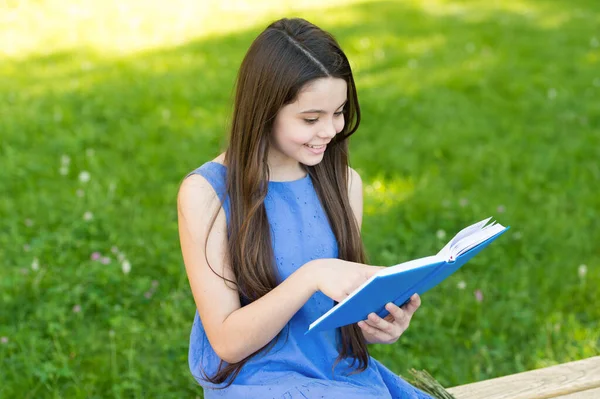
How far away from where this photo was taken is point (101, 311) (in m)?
3.34

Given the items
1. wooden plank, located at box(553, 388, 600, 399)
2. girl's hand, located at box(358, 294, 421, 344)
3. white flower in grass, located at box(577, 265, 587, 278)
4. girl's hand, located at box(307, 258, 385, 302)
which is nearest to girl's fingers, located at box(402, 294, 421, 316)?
girl's hand, located at box(358, 294, 421, 344)

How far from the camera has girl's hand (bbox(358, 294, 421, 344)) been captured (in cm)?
190

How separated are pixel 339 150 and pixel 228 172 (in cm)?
35

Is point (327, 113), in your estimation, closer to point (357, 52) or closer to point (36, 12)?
point (357, 52)

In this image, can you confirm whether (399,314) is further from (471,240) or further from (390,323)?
(471,240)

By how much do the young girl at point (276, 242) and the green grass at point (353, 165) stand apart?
0.91ft

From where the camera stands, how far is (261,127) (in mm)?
2012

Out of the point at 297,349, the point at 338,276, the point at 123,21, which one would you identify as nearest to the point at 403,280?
the point at 338,276

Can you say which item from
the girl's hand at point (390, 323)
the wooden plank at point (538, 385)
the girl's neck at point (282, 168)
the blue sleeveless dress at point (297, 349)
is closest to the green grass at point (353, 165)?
the girl's neck at point (282, 168)

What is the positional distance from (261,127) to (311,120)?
0.40 ft

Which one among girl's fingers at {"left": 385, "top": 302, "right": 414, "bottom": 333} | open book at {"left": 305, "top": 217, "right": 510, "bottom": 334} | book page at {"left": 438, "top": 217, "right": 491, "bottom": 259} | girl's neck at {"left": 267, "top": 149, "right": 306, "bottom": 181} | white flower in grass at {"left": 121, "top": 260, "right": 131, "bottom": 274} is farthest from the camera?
white flower in grass at {"left": 121, "top": 260, "right": 131, "bottom": 274}

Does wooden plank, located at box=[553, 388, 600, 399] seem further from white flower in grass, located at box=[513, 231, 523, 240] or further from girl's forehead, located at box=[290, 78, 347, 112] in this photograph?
white flower in grass, located at box=[513, 231, 523, 240]

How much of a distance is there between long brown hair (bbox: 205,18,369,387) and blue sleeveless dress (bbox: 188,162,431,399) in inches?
1.2

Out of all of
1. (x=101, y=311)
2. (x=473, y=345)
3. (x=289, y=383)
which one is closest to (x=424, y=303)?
(x=473, y=345)
